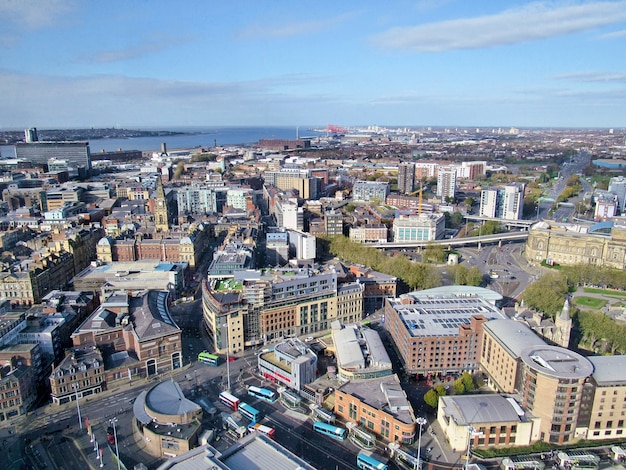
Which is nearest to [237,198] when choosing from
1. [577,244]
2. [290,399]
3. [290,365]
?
[577,244]

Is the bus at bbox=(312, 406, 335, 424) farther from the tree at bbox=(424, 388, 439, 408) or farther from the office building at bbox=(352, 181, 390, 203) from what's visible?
the office building at bbox=(352, 181, 390, 203)

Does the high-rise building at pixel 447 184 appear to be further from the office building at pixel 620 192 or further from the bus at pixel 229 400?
the bus at pixel 229 400

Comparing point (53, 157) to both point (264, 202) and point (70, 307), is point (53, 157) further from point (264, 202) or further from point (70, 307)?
point (70, 307)

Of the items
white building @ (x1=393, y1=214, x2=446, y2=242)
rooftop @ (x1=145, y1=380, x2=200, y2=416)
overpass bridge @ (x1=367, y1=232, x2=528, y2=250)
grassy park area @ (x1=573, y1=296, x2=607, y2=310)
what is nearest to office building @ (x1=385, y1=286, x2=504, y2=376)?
grassy park area @ (x1=573, y1=296, x2=607, y2=310)

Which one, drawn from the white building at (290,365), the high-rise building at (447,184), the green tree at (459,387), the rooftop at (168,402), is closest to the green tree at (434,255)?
the green tree at (459,387)

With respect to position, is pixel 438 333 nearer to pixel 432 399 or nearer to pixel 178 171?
pixel 432 399
